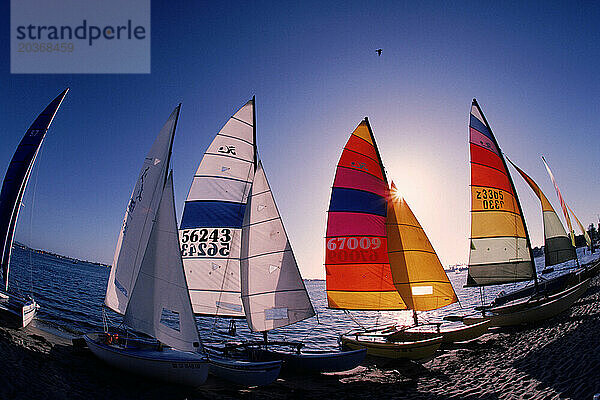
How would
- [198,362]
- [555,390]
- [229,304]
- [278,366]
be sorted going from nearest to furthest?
[555,390] < [198,362] < [278,366] < [229,304]

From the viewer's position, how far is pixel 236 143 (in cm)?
1511

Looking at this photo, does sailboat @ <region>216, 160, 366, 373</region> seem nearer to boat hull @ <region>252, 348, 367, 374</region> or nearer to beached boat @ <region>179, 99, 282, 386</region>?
boat hull @ <region>252, 348, 367, 374</region>

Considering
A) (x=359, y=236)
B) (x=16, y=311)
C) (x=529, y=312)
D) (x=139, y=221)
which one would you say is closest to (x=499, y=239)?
(x=529, y=312)

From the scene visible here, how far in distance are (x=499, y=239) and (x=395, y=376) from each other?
9.92 metres

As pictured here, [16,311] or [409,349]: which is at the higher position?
[16,311]

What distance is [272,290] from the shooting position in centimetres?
1262

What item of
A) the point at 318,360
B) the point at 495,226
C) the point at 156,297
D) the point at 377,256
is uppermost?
the point at 495,226

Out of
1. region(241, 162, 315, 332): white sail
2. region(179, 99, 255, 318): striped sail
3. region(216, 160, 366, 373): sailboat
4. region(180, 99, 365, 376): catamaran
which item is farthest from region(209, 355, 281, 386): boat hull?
region(179, 99, 255, 318): striped sail

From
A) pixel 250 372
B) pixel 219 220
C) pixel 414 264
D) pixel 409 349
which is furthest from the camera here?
pixel 414 264

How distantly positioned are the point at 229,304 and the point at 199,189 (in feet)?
18.5

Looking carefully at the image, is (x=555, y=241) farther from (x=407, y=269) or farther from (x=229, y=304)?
(x=229, y=304)

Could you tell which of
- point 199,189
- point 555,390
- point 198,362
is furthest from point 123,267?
point 555,390

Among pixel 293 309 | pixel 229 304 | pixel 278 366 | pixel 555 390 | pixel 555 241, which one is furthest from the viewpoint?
pixel 555 241

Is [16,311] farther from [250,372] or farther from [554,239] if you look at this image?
[554,239]
